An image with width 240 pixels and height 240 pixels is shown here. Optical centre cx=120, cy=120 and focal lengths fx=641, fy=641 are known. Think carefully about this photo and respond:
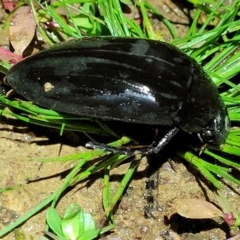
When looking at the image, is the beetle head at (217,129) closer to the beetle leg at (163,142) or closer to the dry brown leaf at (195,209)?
the beetle leg at (163,142)

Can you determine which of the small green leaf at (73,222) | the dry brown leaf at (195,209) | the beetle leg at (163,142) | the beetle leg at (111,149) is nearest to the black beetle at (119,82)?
the beetle leg at (163,142)

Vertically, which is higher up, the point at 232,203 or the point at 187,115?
the point at 187,115

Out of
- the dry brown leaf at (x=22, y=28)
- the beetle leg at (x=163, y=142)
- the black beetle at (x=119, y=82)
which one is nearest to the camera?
the black beetle at (x=119, y=82)

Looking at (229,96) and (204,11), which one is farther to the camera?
(204,11)

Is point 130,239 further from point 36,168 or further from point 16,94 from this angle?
point 16,94

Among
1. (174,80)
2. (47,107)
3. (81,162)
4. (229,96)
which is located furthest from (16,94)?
(229,96)

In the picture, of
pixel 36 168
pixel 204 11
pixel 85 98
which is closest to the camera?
pixel 85 98

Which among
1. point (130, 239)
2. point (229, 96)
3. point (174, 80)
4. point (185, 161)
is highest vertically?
point (174, 80)
